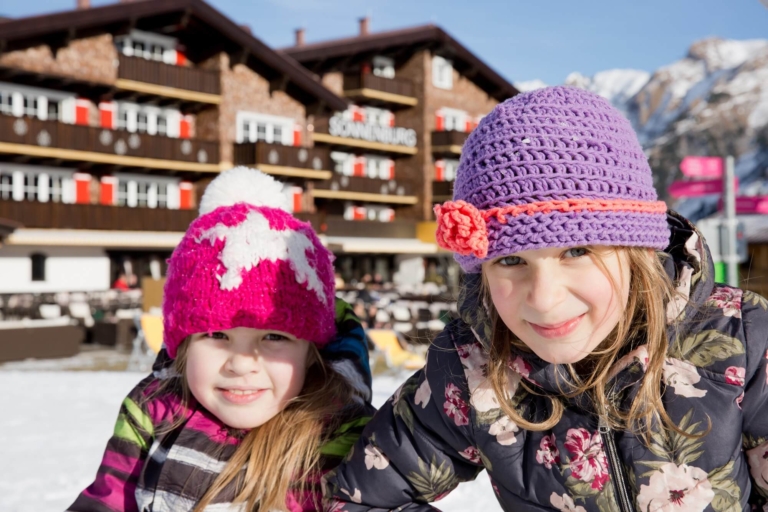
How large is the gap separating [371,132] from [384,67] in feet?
13.6

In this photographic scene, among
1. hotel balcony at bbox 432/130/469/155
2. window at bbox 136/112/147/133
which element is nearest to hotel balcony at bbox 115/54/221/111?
window at bbox 136/112/147/133

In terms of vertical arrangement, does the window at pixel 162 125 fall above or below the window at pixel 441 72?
below

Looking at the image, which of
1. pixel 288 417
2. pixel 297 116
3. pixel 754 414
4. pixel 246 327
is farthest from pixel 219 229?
pixel 297 116

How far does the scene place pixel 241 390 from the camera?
214 cm

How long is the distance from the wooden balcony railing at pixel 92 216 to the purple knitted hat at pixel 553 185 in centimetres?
1877

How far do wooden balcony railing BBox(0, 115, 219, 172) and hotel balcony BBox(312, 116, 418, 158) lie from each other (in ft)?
21.3

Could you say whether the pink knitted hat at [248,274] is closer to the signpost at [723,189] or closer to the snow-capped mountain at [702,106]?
the signpost at [723,189]

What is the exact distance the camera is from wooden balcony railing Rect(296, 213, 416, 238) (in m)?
28.1

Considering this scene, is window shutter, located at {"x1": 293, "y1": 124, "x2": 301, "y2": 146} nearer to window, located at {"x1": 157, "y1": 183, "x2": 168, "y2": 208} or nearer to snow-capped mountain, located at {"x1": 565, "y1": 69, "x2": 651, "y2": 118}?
window, located at {"x1": 157, "y1": 183, "x2": 168, "y2": 208}

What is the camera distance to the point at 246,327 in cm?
217

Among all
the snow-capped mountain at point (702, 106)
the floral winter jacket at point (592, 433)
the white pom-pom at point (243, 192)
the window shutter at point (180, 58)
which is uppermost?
the snow-capped mountain at point (702, 106)

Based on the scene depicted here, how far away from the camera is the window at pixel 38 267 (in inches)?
852

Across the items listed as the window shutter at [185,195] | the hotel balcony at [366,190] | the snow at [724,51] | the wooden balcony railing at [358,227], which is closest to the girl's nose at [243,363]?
the window shutter at [185,195]

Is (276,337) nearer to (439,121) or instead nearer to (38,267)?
(38,267)
